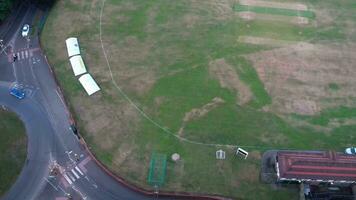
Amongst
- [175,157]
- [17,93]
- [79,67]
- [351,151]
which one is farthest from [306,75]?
[17,93]

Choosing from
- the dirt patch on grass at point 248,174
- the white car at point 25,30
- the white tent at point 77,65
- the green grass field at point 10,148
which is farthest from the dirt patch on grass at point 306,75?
the white car at point 25,30

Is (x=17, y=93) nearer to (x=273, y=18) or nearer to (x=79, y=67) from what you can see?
(x=79, y=67)

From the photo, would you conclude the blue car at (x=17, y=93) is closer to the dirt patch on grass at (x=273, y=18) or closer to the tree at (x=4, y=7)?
the tree at (x=4, y=7)

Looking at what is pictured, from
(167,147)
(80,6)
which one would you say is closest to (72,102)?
(167,147)

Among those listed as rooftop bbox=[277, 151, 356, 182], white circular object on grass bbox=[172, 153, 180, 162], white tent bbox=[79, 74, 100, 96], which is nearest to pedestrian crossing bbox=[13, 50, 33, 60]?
white tent bbox=[79, 74, 100, 96]

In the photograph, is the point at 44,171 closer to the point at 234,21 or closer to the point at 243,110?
the point at 243,110

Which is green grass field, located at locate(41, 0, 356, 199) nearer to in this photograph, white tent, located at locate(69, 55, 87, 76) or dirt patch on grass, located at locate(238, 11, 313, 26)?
dirt patch on grass, located at locate(238, 11, 313, 26)
